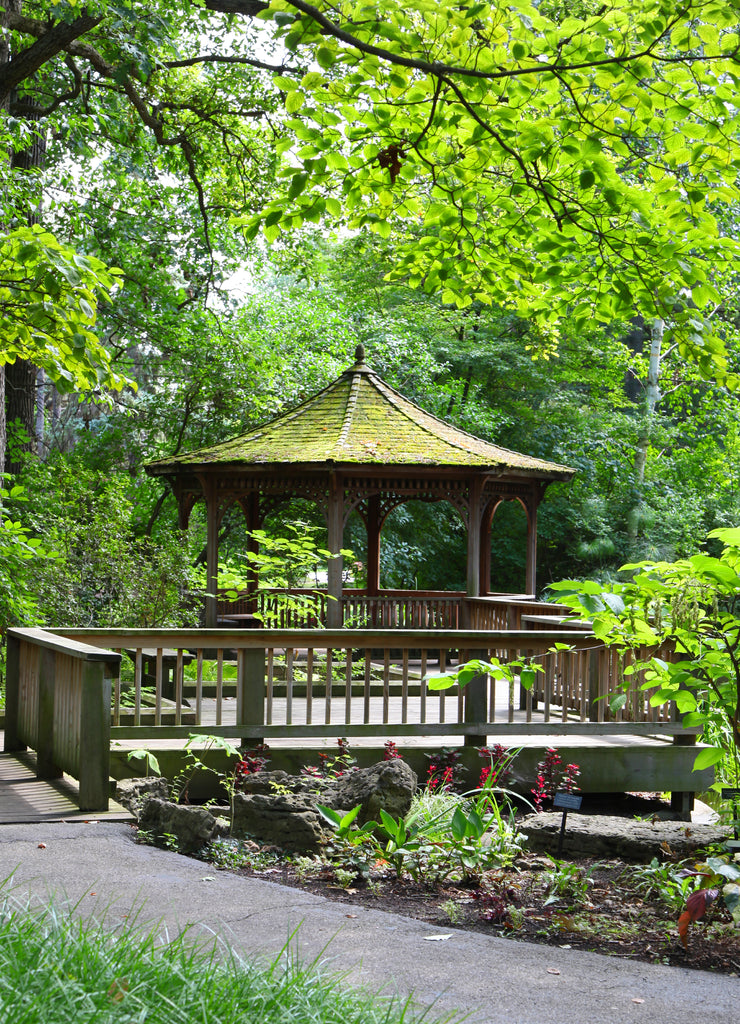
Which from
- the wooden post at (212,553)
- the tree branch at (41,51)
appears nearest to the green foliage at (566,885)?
the tree branch at (41,51)

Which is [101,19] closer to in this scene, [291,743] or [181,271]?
[291,743]

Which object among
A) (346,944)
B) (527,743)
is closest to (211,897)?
(346,944)

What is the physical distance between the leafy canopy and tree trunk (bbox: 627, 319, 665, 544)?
21.7 metres

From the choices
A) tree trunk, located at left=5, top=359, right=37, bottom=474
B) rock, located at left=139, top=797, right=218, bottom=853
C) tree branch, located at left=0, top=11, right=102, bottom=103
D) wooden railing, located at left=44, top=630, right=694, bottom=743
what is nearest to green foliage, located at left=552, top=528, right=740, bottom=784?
wooden railing, located at left=44, top=630, right=694, bottom=743

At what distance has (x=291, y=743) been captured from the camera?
8.85 metres

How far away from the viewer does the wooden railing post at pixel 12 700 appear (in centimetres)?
821

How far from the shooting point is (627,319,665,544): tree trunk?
27.2 meters

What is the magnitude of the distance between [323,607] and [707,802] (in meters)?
7.82

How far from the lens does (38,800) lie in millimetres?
6551

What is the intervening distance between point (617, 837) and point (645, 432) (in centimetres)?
2223

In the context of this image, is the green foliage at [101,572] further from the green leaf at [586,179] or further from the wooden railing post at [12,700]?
the green leaf at [586,179]

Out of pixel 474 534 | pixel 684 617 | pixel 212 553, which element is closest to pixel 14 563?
pixel 684 617

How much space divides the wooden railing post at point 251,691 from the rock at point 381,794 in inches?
63.4

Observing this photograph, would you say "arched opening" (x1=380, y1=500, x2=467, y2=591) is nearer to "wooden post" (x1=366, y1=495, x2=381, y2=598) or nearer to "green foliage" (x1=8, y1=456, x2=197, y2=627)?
"wooden post" (x1=366, y1=495, x2=381, y2=598)
